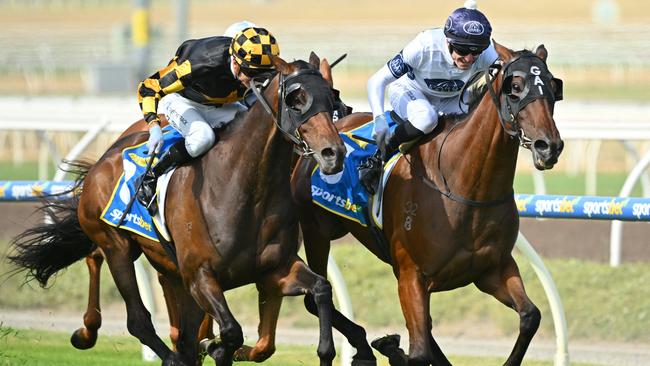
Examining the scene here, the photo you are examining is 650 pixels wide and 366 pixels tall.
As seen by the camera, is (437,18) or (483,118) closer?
(483,118)

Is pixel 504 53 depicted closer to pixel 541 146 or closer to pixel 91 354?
pixel 541 146

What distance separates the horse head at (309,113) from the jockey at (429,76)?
2.56ft

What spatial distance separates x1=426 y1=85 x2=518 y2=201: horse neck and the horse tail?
2.34 metres

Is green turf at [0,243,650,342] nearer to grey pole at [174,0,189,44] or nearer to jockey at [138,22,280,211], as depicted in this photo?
jockey at [138,22,280,211]

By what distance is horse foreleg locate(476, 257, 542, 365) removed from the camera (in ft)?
18.8

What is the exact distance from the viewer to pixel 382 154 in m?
6.23

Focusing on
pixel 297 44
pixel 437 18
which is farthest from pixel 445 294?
pixel 437 18

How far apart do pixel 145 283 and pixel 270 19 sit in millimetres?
42579

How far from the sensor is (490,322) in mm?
8703

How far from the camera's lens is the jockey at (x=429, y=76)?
19.1 feet

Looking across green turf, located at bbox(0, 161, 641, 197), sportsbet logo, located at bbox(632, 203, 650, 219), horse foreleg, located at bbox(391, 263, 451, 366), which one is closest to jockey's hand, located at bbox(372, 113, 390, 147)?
horse foreleg, located at bbox(391, 263, 451, 366)

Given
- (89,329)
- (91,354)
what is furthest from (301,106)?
(91,354)

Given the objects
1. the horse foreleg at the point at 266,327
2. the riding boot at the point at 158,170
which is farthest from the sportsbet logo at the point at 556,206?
the riding boot at the point at 158,170

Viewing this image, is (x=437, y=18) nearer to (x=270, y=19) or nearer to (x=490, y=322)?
(x=270, y=19)
